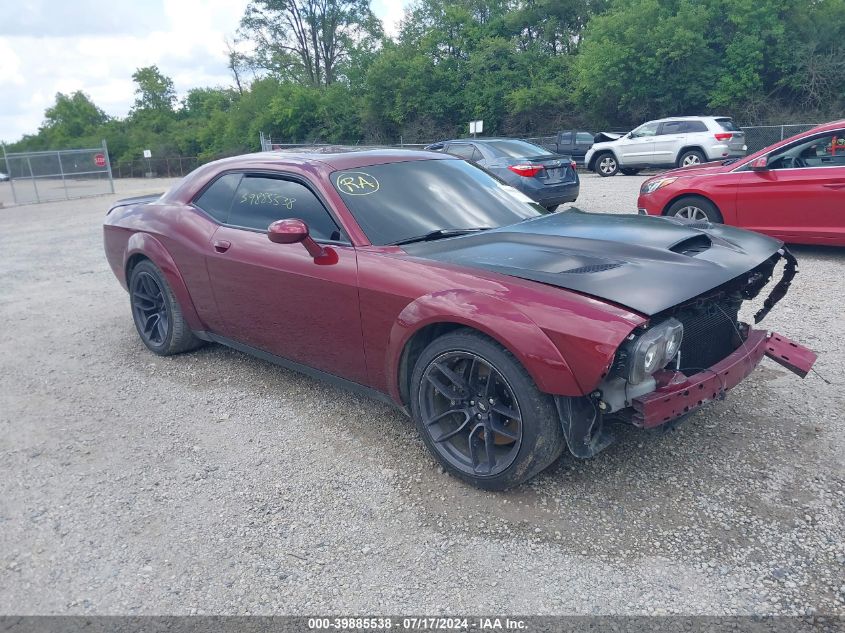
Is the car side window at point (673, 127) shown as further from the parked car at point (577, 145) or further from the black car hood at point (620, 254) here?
the black car hood at point (620, 254)

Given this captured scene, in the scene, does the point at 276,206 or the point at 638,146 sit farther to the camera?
the point at 638,146

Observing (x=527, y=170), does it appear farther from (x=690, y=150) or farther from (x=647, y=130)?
(x=647, y=130)

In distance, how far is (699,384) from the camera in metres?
2.84

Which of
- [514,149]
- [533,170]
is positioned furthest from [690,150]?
[533,170]

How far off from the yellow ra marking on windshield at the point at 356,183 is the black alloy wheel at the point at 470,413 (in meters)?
1.20

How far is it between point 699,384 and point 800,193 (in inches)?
201

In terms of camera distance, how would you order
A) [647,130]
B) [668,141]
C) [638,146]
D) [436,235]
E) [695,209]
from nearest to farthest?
[436,235] < [695,209] < [668,141] < [647,130] < [638,146]

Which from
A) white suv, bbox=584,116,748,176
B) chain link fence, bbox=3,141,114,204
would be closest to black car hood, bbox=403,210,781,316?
white suv, bbox=584,116,748,176

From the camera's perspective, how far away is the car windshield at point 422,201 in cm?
367

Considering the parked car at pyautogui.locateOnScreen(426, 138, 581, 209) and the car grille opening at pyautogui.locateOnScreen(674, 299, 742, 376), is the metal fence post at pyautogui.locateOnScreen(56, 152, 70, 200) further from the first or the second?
the car grille opening at pyautogui.locateOnScreen(674, 299, 742, 376)

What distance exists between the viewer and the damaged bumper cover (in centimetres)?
273

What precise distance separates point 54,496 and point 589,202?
11.6 m

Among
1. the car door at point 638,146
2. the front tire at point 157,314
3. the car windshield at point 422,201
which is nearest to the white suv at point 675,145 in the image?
the car door at point 638,146

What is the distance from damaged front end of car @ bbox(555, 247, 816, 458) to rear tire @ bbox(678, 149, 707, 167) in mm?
17166
